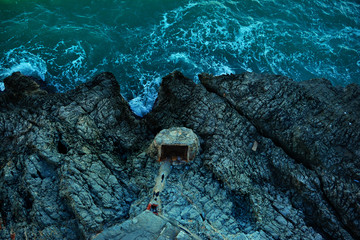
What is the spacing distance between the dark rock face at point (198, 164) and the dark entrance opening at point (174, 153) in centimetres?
89

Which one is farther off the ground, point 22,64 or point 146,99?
point 22,64

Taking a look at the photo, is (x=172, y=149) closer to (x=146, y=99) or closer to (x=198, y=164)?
(x=198, y=164)

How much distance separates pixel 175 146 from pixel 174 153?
2.73ft

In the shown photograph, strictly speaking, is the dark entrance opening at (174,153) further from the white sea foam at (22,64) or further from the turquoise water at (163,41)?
the white sea foam at (22,64)

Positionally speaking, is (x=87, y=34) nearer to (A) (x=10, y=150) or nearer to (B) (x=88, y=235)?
(A) (x=10, y=150)

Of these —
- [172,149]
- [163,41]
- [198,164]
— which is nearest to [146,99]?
[163,41]

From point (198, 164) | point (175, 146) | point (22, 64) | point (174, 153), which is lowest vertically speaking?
point (198, 164)

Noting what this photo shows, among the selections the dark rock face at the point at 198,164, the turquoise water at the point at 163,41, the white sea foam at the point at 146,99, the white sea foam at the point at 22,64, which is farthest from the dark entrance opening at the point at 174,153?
the white sea foam at the point at 22,64

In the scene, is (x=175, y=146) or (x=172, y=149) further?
(x=172, y=149)

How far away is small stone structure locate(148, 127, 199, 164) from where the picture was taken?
2372 centimetres

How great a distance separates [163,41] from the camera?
134ft

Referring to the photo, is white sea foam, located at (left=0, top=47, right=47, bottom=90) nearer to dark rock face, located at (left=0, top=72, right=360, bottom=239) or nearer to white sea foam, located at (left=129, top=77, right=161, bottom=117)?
dark rock face, located at (left=0, top=72, right=360, bottom=239)

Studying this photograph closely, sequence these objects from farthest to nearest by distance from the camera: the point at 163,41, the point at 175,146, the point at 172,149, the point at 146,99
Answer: the point at 163,41 → the point at 146,99 → the point at 172,149 → the point at 175,146

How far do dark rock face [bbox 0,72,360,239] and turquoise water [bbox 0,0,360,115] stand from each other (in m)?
8.79
